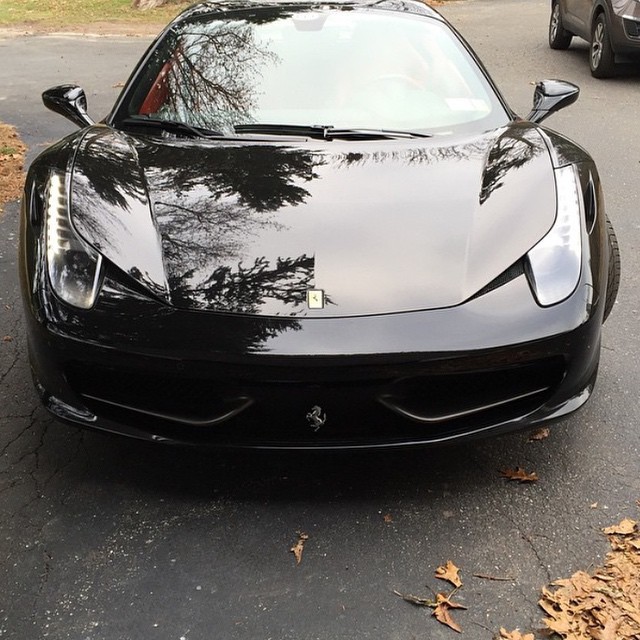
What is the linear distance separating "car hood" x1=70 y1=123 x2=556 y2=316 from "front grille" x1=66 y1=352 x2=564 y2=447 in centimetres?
→ 19

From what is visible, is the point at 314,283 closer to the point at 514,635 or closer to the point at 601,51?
the point at 514,635

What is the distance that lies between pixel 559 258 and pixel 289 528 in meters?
1.14

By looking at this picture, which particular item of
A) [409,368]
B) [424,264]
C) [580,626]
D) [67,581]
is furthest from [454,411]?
[67,581]

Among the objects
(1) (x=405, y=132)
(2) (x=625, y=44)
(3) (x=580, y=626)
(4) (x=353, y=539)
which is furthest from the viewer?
(2) (x=625, y=44)

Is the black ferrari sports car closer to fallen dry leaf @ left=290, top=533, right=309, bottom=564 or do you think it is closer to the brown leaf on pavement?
fallen dry leaf @ left=290, top=533, right=309, bottom=564

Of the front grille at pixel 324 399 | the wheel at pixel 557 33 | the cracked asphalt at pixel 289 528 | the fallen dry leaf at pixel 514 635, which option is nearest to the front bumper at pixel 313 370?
the front grille at pixel 324 399

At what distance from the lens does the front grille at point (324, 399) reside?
218cm

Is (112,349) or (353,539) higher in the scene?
(112,349)

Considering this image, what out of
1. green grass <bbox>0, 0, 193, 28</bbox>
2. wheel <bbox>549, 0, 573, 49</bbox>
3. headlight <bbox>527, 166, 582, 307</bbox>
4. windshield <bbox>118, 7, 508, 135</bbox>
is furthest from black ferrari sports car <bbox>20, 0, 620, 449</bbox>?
green grass <bbox>0, 0, 193, 28</bbox>

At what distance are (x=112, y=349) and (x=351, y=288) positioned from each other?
2.24 ft

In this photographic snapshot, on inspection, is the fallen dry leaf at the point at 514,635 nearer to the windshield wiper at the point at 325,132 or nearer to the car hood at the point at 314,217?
the car hood at the point at 314,217

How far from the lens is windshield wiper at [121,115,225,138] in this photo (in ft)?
10.3

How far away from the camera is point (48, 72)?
9820 mm

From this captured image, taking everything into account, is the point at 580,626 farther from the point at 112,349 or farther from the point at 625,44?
the point at 625,44
